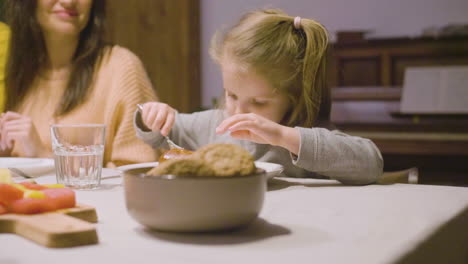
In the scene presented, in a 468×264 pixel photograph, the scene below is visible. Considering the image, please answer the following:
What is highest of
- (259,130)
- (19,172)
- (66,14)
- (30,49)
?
(66,14)

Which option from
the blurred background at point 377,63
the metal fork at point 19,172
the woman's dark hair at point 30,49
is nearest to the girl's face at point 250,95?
the metal fork at point 19,172

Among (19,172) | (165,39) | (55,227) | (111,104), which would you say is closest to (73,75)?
(111,104)

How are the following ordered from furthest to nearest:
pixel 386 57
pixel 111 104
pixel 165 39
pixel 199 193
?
pixel 165 39 → pixel 386 57 → pixel 111 104 → pixel 199 193

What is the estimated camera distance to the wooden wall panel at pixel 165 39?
13.2 ft

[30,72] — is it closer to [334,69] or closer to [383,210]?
[383,210]

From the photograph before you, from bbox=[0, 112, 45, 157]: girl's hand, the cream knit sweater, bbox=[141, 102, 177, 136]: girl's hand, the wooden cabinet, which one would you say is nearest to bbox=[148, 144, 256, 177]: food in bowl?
bbox=[141, 102, 177, 136]: girl's hand

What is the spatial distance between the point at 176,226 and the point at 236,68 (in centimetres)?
78

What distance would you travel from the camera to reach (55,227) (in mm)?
557

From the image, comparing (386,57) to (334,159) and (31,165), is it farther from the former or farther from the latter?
(31,165)

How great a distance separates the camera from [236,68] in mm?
1301

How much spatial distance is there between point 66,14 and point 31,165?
826 millimetres

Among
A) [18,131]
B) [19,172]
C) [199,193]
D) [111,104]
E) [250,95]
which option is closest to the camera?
[199,193]

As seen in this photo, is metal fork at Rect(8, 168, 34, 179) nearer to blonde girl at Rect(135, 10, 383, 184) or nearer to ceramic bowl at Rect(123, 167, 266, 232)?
blonde girl at Rect(135, 10, 383, 184)

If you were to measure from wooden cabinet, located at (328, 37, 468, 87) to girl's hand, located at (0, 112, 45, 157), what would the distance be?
82.2 inches
